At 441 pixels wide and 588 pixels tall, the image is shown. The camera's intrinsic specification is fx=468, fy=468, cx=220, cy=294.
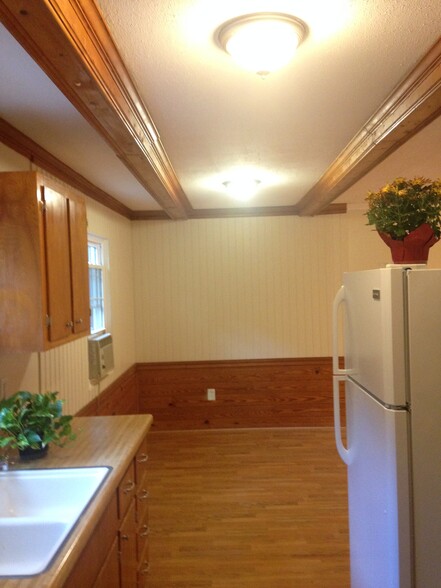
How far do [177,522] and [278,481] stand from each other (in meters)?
0.97

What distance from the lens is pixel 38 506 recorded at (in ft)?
5.93

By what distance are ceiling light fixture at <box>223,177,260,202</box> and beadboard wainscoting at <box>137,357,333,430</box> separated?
74.5 inches

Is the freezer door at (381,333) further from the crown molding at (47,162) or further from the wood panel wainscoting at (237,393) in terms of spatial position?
the wood panel wainscoting at (237,393)

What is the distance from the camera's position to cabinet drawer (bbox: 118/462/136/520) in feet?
6.31

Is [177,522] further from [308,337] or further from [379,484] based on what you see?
[308,337]

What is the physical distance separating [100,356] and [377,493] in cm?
245

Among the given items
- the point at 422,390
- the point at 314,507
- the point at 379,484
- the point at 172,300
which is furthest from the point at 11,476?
the point at 172,300

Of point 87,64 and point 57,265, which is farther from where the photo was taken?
point 57,265

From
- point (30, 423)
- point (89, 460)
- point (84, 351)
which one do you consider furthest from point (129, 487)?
point (84, 351)

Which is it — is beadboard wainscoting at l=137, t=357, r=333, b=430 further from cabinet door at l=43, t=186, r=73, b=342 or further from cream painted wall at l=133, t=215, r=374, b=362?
cabinet door at l=43, t=186, r=73, b=342

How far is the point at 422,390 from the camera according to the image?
5.40 ft

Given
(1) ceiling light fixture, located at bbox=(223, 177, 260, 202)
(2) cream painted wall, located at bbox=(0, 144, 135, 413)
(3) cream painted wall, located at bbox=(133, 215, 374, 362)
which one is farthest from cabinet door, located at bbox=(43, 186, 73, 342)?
(3) cream painted wall, located at bbox=(133, 215, 374, 362)

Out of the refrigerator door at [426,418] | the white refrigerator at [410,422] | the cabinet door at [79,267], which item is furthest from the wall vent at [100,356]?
the refrigerator door at [426,418]

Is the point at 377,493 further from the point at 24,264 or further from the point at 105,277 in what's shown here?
the point at 105,277
